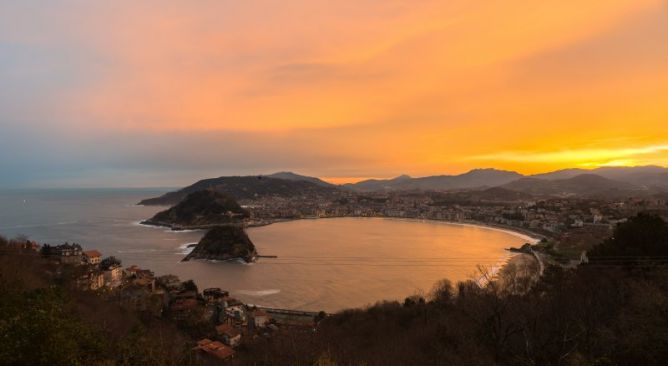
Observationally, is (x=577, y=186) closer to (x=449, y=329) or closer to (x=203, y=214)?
(x=203, y=214)

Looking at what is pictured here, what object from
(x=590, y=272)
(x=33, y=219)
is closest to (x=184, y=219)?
(x=33, y=219)

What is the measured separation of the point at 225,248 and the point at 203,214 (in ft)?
55.7

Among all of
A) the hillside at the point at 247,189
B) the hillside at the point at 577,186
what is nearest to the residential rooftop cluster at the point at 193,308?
the hillside at the point at 247,189

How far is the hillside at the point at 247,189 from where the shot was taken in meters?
64.4

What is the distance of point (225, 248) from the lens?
20859mm

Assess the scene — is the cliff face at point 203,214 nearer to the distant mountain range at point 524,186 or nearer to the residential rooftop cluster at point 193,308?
the distant mountain range at point 524,186

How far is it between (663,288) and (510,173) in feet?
399

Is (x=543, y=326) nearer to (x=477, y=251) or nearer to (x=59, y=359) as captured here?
(x=59, y=359)

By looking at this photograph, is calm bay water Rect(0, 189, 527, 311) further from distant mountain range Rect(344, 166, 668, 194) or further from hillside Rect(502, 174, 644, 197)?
distant mountain range Rect(344, 166, 668, 194)

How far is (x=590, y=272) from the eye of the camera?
7672 millimetres

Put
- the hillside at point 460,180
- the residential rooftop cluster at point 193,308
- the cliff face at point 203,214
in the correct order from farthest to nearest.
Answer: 1. the hillside at point 460,180
2. the cliff face at point 203,214
3. the residential rooftop cluster at point 193,308

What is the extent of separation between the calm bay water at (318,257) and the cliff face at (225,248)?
86cm

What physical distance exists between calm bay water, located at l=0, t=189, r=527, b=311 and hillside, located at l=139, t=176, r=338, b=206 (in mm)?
29850

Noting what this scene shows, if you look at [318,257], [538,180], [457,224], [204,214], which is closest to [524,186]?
[538,180]
